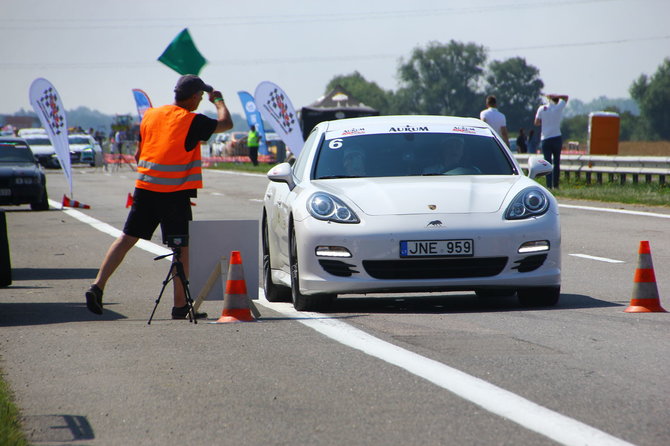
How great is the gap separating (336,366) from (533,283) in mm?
2716

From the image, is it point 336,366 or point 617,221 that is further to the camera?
point 617,221

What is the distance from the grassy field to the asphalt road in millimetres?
11735

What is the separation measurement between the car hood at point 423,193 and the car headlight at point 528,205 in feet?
0.29

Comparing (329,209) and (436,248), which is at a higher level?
(329,209)

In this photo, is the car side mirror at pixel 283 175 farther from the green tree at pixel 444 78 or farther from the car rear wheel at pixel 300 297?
the green tree at pixel 444 78

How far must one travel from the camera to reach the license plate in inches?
331

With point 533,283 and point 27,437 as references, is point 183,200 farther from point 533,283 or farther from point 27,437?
point 27,437

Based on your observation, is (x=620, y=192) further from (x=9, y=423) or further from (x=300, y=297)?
(x=9, y=423)

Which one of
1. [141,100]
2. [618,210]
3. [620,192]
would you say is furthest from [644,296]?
[141,100]

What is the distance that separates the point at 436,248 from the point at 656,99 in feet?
577

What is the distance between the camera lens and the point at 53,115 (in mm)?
25094

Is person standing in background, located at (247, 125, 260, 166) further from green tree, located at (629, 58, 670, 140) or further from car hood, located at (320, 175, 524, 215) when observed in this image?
green tree, located at (629, 58, 670, 140)

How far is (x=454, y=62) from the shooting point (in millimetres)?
187250

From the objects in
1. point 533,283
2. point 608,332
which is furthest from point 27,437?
point 533,283
